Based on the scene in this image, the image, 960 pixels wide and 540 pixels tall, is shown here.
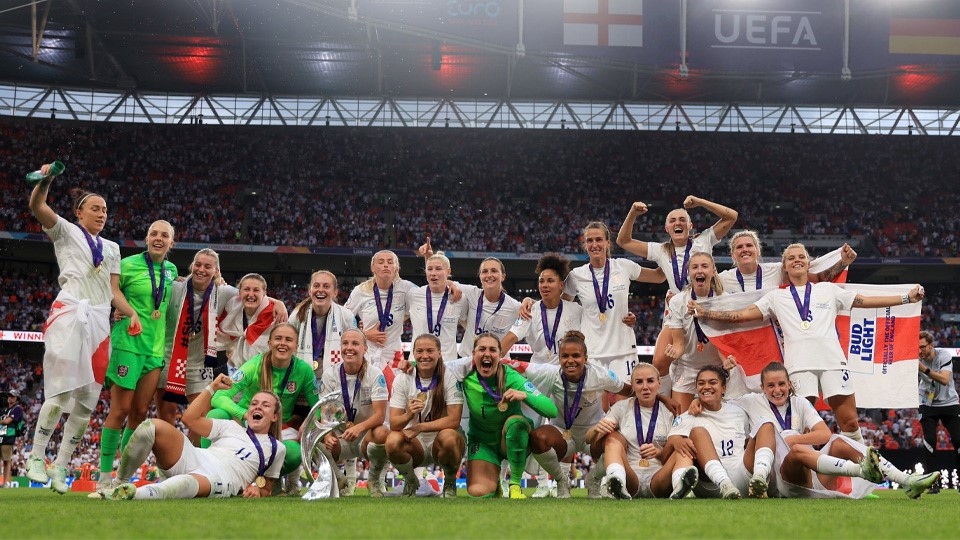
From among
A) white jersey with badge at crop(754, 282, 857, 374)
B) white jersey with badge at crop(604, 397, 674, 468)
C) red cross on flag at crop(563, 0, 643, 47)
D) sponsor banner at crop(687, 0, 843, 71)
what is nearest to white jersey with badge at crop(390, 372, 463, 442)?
white jersey with badge at crop(604, 397, 674, 468)

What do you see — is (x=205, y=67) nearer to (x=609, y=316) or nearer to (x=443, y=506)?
(x=609, y=316)

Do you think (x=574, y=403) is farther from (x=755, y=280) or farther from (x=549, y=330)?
(x=755, y=280)

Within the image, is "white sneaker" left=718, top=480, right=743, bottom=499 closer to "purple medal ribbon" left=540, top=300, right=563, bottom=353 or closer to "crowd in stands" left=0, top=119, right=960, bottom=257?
"purple medal ribbon" left=540, top=300, right=563, bottom=353

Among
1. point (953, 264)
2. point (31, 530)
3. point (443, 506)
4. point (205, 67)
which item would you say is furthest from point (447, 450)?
point (953, 264)

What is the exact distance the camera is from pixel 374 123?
123ft

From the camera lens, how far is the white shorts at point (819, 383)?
7.09 m

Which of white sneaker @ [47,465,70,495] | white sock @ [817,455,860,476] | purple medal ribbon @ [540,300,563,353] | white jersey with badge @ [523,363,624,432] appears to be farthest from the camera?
purple medal ribbon @ [540,300,563,353]

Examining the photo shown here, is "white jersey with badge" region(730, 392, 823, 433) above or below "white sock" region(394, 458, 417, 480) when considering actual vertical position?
above

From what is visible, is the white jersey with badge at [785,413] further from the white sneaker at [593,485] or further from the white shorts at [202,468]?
the white shorts at [202,468]

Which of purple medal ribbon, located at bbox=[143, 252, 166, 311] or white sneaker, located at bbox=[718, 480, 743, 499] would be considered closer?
white sneaker, located at bbox=[718, 480, 743, 499]

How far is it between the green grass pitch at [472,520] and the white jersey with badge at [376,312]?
3208mm

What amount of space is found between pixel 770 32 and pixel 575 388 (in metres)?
18.2

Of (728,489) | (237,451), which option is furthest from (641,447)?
(237,451)

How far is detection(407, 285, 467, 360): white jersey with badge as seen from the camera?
28.8ft
